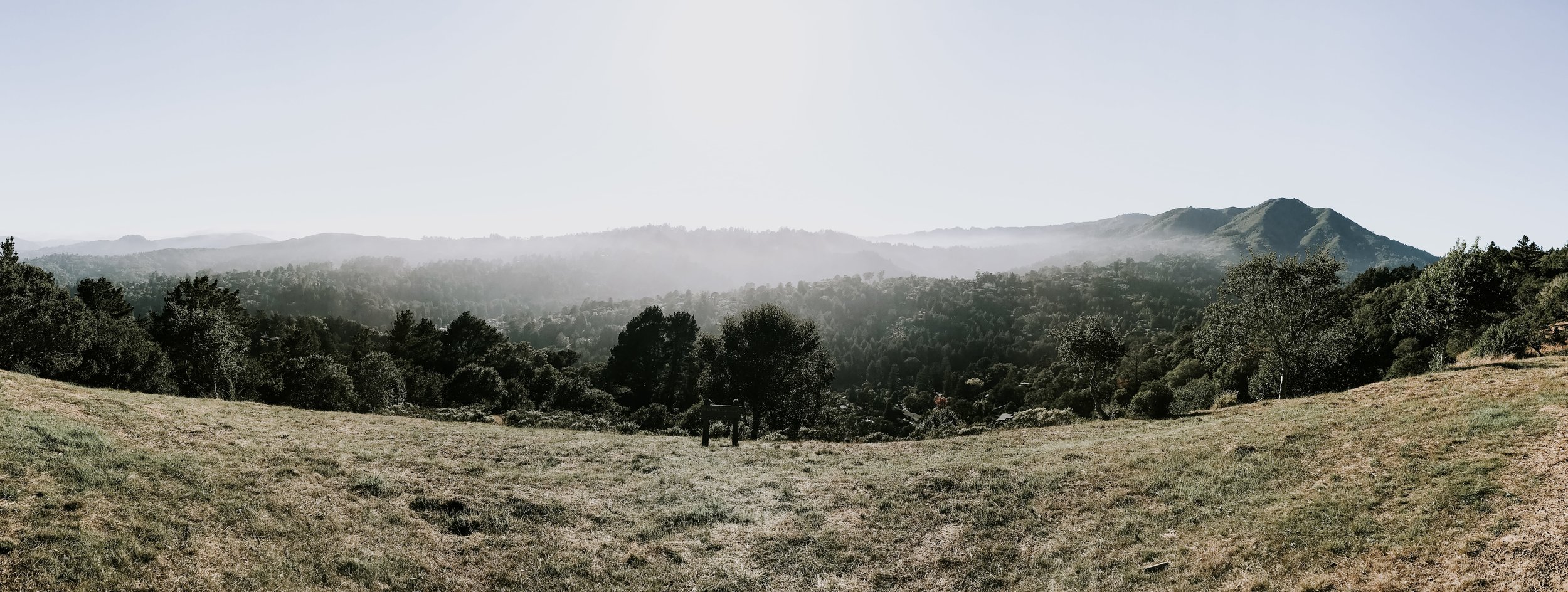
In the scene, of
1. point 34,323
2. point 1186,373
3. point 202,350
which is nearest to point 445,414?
point 202,350

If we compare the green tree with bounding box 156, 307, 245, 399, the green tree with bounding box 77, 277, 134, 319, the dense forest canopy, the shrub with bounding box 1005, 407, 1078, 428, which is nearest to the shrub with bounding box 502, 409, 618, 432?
the dense forest canopy

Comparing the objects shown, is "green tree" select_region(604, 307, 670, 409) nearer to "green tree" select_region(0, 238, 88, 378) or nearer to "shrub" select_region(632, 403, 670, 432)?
"shrub" select_region(632, 403, 670, 432)

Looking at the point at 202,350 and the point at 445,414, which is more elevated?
the point at 202,350

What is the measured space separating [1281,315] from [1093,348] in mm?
13274

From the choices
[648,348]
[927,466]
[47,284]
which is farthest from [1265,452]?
[648,348]

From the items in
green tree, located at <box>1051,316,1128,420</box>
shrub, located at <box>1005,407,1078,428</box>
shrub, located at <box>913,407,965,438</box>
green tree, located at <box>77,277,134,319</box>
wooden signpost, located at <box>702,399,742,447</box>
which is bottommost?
shrub, located at <box>913,407,965,438</box>

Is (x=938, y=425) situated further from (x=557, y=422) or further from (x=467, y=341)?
(x=467, y=341)

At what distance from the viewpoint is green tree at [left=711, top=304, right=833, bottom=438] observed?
174ft

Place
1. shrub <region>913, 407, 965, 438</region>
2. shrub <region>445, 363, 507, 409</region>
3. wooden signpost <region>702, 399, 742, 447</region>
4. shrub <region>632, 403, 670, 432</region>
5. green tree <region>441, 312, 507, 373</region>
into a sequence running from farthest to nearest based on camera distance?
1. green tree <region>441, 312, 507, 373</region>
2. shrub <region>445, 363, 507, 409</region>
3. shrub <region>632, 403, 670, 432</region>
4. shrub <region>913, 407, 965, 438</region>
5. wooden signpost <region>702, 399, 742, 447</region>

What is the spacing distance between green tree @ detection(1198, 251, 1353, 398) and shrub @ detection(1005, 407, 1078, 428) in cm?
1255

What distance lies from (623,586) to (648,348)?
7905 cm

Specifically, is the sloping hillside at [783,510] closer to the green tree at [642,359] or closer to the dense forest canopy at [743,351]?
the dense forest canopy at [743,351]

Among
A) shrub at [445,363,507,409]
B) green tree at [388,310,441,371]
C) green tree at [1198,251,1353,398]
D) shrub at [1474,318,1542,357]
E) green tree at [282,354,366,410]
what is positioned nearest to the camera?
shrub at [1474,318,1542,357]

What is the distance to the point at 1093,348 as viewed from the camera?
35.7m
